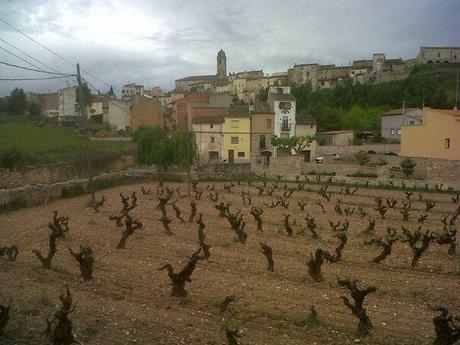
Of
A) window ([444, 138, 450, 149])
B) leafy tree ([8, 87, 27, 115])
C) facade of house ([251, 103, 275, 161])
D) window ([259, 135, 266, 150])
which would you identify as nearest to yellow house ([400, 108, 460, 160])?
window ([444, 138, 450, 149])

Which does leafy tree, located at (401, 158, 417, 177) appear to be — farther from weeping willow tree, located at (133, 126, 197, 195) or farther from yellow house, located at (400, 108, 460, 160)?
weeping willow tree, located at (133, 126, 197, 195)

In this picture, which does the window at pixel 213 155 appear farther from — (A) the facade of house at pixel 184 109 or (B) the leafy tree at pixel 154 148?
(B) the leafy tree at pixel 154 148

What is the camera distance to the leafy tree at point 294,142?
5706 centimetres

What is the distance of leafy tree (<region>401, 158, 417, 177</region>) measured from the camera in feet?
148

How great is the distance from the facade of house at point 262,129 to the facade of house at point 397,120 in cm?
1720

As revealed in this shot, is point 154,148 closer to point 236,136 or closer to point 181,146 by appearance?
point 181,146

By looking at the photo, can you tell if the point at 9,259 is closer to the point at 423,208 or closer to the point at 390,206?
the point at 390,206

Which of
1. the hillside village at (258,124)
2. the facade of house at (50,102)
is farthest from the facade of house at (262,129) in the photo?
the facade of house at (50,102)

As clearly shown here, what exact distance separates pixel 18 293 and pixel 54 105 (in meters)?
108

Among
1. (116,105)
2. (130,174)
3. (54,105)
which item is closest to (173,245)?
(130,174)

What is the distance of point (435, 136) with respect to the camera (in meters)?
48.7

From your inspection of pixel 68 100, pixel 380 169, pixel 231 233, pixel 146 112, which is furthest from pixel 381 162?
pixel 68 100

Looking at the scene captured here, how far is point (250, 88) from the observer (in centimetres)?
13162

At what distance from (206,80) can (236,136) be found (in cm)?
9324
